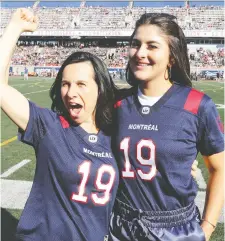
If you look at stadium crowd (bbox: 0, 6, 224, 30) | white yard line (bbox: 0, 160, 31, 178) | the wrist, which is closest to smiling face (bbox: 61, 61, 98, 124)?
the wrist

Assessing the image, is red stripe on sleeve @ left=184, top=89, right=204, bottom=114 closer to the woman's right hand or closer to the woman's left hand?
the woman's left hand

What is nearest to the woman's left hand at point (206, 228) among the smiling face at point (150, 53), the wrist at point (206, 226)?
the wrist at point (206, 226)

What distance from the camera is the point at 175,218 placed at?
200cm

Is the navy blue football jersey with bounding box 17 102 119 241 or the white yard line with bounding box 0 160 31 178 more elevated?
the navy blue football jersey with bounding box 17 102 119 241

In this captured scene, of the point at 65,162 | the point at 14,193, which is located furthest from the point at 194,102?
the point at 14,193

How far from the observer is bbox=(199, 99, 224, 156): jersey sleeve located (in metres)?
1.99

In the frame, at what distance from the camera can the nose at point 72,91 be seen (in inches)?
80.4

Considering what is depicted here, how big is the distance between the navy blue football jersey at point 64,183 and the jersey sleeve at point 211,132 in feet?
1.63

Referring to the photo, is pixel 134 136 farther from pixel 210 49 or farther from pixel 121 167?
pixel 210 49

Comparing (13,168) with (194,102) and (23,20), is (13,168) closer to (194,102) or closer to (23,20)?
(23,20)

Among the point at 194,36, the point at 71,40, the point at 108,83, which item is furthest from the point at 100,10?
the point at 108,83

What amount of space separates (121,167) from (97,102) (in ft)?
1.36

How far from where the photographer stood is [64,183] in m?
2.01

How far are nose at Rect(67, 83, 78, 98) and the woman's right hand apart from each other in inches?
16.0
